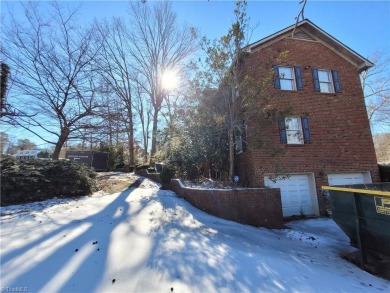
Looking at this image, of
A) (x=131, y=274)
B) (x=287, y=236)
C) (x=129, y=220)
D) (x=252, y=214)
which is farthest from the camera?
(x=252, y=214)

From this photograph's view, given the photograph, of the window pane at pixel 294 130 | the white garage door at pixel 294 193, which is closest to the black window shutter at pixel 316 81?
the window pane at pixel 294 130

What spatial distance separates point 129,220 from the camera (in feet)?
20.4

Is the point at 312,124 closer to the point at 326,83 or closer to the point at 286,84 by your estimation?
the point at 286,84

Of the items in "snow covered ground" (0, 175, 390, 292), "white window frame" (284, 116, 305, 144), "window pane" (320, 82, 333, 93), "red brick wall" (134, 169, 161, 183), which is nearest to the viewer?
"snow covered ground" (0, 175, 390, 292)

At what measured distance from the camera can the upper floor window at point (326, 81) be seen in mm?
12250

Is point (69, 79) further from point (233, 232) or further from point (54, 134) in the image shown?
point (233, 232)

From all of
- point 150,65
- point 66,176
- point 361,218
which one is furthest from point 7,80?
point 150,65

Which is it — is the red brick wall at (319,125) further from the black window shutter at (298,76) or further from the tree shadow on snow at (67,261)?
the tree shadow on snow at (67,261)

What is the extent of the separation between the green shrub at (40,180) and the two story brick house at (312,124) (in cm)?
678

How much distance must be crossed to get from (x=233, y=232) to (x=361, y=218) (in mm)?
3001

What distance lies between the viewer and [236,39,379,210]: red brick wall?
1086cm

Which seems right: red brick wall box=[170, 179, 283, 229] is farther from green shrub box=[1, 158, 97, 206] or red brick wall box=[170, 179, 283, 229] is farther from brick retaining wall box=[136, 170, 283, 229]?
green shrub box=[1, 158, 97, 206]

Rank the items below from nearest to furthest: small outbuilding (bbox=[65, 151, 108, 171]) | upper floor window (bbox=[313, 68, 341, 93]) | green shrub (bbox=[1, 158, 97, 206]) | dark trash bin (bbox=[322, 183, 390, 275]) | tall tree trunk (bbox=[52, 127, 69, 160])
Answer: dark trash bin (bbox=[322, 183, 390, 275])
green shrub (bbox=[1, 158, 97, 206])
tall tree trunk (bbox=[52, 127, 69, 160])
upper floor window (bbox=[313, 68, 341, 93])
small outbuilding (bbox=[65, 151, 108, 171])

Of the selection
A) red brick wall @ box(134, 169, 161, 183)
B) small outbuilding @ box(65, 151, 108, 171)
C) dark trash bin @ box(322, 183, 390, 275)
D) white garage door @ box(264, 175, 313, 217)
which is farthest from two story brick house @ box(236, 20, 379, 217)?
small outbuilding @ box(65, 151, 108, 171)
